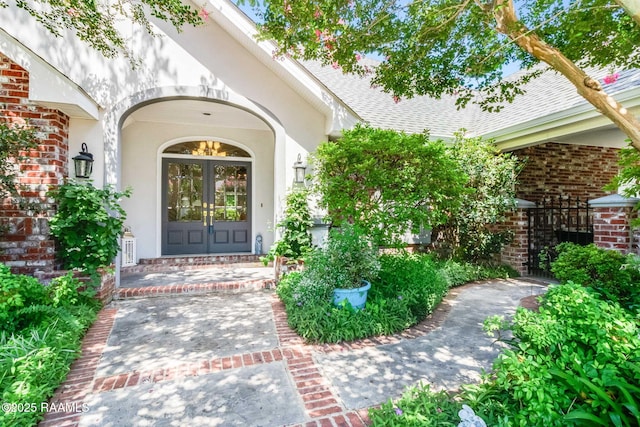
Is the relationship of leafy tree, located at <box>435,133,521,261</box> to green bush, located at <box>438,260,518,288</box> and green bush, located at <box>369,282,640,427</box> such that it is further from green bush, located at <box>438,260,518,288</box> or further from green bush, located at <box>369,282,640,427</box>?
green bush, located at <box>369,282,640,427</box>

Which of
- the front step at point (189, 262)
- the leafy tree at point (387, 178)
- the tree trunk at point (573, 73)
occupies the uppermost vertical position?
the tree trunk at point (573, 73)

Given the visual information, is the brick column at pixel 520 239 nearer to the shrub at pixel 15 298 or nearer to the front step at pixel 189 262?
the front step at pixel 189 262

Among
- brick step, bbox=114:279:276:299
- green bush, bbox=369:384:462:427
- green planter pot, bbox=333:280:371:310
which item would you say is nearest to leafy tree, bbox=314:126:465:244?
green planter pot, bbox=333:280:371:310

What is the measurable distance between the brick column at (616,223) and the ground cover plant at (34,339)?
6.98 meters

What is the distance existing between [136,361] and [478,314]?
423 centimetres

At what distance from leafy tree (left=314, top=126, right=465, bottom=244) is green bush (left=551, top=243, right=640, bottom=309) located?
5.35 feet

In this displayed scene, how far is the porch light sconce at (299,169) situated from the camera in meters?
5.54

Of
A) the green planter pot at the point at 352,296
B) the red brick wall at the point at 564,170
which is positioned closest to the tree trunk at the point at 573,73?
the green planter pot at the point at 352,296

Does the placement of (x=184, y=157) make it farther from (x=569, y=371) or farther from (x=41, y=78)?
(x=569, y=371)

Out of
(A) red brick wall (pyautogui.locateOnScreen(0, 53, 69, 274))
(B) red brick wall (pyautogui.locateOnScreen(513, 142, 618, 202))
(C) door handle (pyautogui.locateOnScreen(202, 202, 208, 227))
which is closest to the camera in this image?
(A) red brick wall (pyautogui.locateOnScreen(0, 53, 69, 274))

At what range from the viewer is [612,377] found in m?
1.77

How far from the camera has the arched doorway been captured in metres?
7.35

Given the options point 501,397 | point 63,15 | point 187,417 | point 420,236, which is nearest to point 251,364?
point 187,417

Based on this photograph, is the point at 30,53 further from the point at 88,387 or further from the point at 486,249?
the point at 486,249
